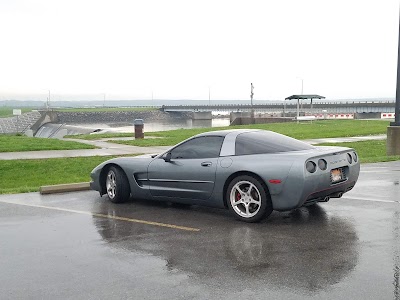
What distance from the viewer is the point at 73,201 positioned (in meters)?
9.36

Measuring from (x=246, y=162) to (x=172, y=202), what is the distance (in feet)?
6.90

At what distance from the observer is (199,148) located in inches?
312

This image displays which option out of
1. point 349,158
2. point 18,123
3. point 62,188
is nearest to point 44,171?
point 62,188

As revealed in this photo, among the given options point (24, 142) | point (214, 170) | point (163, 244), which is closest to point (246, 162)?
point (214, 170)

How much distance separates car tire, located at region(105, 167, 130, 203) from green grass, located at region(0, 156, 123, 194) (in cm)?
460

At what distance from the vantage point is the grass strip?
14078 millimetres

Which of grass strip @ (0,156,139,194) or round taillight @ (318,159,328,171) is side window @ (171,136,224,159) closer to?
round taillight @ (318,159,328,171)

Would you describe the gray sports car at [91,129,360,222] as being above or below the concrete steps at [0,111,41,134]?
above

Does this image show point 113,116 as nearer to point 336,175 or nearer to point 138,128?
point 138,128

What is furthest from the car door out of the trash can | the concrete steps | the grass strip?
the concrete steps

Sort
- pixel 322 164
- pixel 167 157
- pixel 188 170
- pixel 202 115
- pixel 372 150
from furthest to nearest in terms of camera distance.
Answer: pixel 202 115
pixel 372 150
pixel 167 157
pixel 188 170
pixel 322 164

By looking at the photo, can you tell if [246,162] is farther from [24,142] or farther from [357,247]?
[24,142]

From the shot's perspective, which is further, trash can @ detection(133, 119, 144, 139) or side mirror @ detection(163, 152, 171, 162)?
trash can @ detection(133, 119, 144, 139)

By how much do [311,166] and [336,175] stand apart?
0.61 metres
